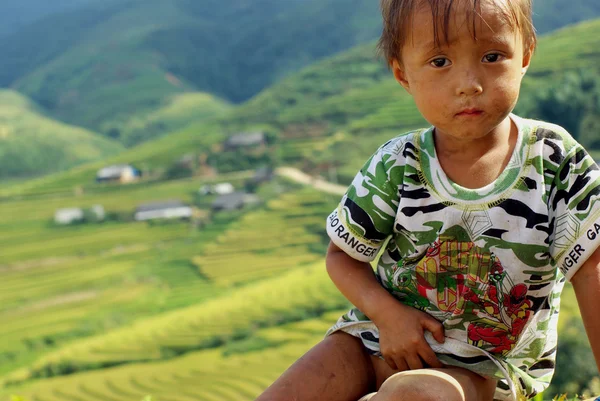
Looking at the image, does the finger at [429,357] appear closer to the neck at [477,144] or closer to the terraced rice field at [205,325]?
the neck at [477,144]

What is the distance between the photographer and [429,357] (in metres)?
1.06

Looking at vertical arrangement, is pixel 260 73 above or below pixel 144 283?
above

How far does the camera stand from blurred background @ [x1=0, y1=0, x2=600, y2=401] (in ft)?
37.9

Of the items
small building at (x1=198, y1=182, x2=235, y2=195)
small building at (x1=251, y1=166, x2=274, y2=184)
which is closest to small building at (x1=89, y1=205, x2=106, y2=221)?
small building at (x1=198, y1=182, x2=235, y2=195)

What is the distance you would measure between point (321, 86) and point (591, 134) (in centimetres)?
811

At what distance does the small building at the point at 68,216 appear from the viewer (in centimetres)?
1600

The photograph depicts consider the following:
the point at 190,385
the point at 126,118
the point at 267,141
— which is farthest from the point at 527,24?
the point at 126,118

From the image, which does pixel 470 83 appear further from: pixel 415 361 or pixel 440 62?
pixel 415 361

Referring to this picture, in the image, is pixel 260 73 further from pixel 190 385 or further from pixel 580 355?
pixel 580 355

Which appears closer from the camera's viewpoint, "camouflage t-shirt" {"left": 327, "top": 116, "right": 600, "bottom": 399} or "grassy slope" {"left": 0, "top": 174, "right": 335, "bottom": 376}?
"camouflage t-shirt" {"left": 327, "top": 116, "right": 600, "bottom": 399}

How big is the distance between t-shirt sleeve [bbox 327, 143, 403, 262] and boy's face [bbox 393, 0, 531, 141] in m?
0.12

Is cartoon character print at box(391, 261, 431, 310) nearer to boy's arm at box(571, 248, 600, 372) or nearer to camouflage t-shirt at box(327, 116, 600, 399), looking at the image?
camouflage t-shirt at box(327, 116, 600, 399)

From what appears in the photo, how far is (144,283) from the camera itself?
540 inches

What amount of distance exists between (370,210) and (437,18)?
11.0 inches
